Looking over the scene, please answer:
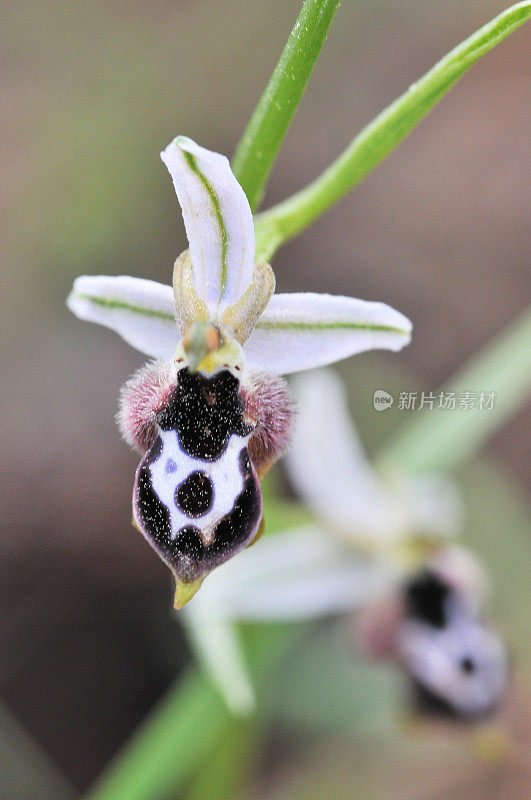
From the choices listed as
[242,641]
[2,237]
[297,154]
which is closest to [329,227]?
[297,154]

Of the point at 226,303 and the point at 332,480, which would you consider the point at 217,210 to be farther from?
the point at 332,480

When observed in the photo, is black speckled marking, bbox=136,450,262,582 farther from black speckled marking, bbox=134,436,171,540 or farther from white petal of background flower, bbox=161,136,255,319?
white petal of background flower, bbox=161,136,255,319

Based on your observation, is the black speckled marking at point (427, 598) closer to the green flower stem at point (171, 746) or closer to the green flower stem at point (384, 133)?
the green flower stem at point (171, 746)

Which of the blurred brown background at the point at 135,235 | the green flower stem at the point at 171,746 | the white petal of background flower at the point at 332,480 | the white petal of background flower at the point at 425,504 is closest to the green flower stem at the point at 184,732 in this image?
the green flower stem at the point at 171,746

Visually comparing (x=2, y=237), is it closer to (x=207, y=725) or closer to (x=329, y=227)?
(x=329, y=227)

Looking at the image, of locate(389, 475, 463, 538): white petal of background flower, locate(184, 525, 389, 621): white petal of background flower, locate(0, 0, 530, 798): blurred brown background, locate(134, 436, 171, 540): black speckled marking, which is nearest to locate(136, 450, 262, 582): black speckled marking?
locate(134, 436, 171, 540): black speckled marking

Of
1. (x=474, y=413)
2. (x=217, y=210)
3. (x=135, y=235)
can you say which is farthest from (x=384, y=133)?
(x=135, y=235)
